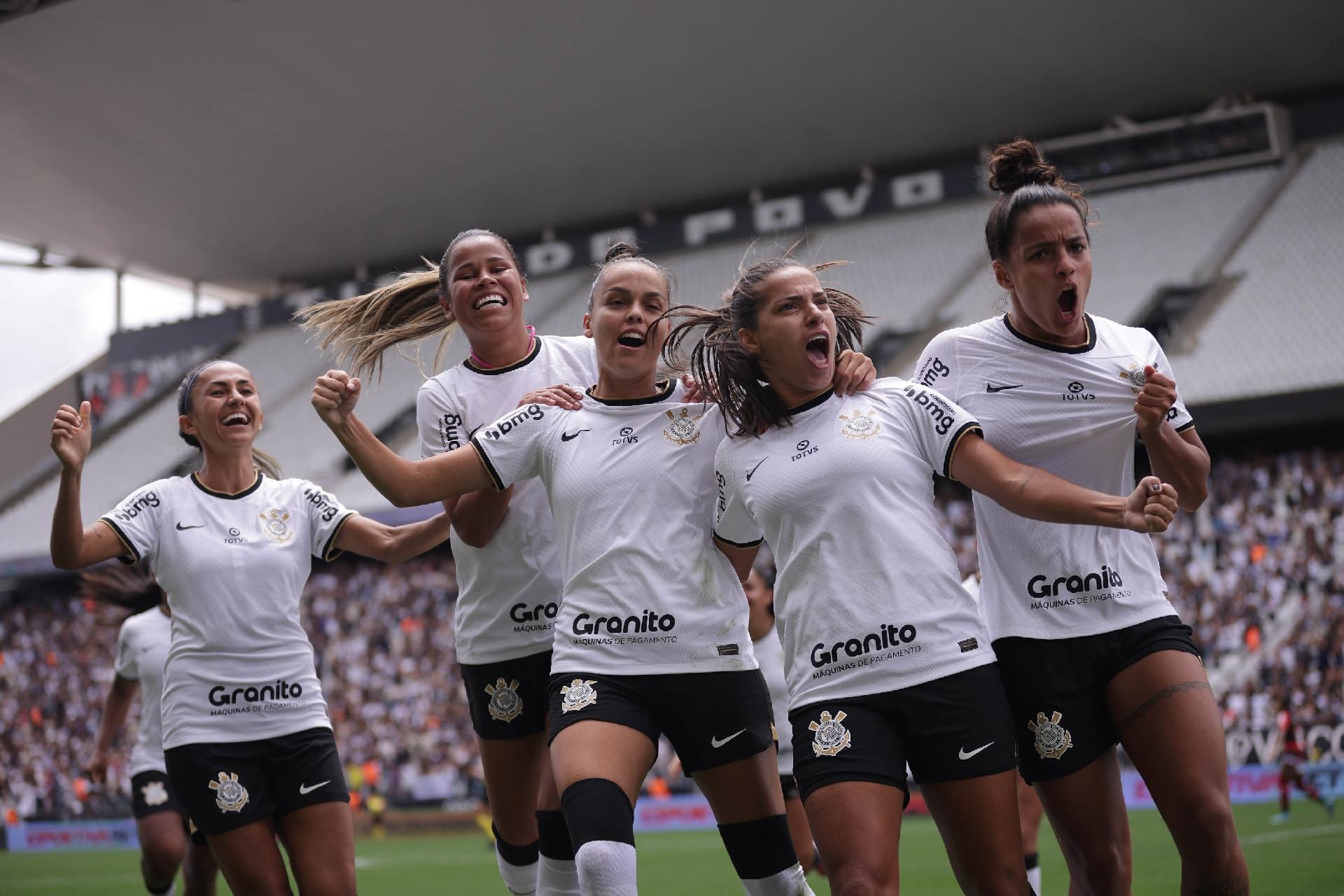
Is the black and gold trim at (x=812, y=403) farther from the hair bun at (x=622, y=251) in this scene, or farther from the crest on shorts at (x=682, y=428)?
the hair bun at (x=622, y=251)

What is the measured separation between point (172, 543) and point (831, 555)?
324 cm

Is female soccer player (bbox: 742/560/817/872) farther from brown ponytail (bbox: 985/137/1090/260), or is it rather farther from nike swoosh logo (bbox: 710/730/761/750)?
brown ponytail (bbox: 985/137/1090/260)

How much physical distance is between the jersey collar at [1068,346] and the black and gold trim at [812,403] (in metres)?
0.75

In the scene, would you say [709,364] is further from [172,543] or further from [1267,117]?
[1267,117]

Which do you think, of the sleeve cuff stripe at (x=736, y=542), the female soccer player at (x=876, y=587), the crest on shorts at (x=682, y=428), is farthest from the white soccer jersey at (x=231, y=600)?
the female soccer player at (x=876, y=587)

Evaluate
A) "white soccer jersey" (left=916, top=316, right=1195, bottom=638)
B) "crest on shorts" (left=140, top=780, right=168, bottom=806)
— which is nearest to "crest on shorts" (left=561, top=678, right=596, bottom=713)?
"white soccer jersey" (left=916, top=316, right=1195, bottom=638)

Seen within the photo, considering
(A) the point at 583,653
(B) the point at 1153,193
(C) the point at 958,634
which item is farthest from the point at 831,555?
(B) the point at 1153,193

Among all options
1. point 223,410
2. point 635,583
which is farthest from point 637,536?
point 223,410

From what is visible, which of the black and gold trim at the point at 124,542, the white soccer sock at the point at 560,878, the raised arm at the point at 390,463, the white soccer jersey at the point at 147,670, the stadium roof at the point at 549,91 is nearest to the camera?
the raised arm at the point at 390,463

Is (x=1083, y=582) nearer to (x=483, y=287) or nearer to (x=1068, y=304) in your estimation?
(x=1068, y=304)

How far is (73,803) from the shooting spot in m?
27.7

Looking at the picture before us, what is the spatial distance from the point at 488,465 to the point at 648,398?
2.07 feet

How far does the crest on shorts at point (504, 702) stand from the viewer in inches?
224

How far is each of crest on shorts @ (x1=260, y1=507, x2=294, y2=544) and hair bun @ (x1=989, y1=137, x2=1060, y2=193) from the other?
3404 mm
